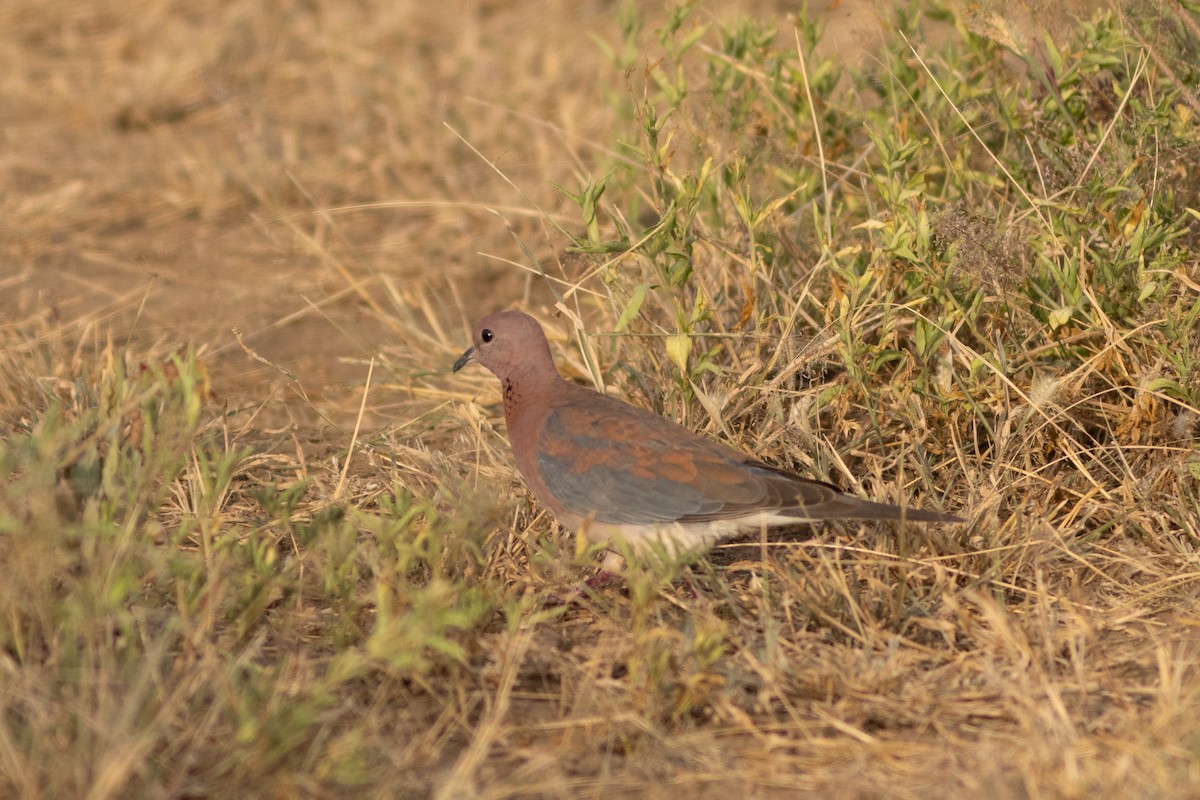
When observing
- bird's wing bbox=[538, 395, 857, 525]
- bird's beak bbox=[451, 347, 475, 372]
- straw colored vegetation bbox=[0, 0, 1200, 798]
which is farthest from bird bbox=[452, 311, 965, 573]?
bird's beak bbox=[451, 347, 475, 372]

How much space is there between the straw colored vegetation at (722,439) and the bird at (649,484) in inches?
5.4

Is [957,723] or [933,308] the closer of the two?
[957,723]

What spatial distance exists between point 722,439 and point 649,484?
1.67 ft

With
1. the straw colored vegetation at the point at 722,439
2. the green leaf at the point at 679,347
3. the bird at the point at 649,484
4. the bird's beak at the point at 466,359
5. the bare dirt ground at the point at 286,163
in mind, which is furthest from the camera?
the bare dirt ground at the point at 286,163

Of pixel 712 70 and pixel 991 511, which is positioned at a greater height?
pixel 712 70

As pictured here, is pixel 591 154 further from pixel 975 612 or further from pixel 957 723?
pixel 957 723

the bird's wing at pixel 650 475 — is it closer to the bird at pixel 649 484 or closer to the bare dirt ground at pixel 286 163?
the bird at pixel 649 484

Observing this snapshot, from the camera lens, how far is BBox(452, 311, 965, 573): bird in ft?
11.3

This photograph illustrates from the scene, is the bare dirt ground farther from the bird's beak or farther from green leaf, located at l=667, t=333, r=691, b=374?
green leaf, located at l=667, t=333, r=691, b=374

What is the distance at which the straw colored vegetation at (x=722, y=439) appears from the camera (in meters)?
2.79

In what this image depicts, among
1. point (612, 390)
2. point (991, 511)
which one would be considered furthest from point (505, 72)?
point (991, 511)

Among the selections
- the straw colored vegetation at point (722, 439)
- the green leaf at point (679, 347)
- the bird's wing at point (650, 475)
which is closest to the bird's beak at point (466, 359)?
the straw colored vegetation at point (722, 439)

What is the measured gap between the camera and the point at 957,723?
2.98 meters

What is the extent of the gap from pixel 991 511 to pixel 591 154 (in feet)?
11.4
